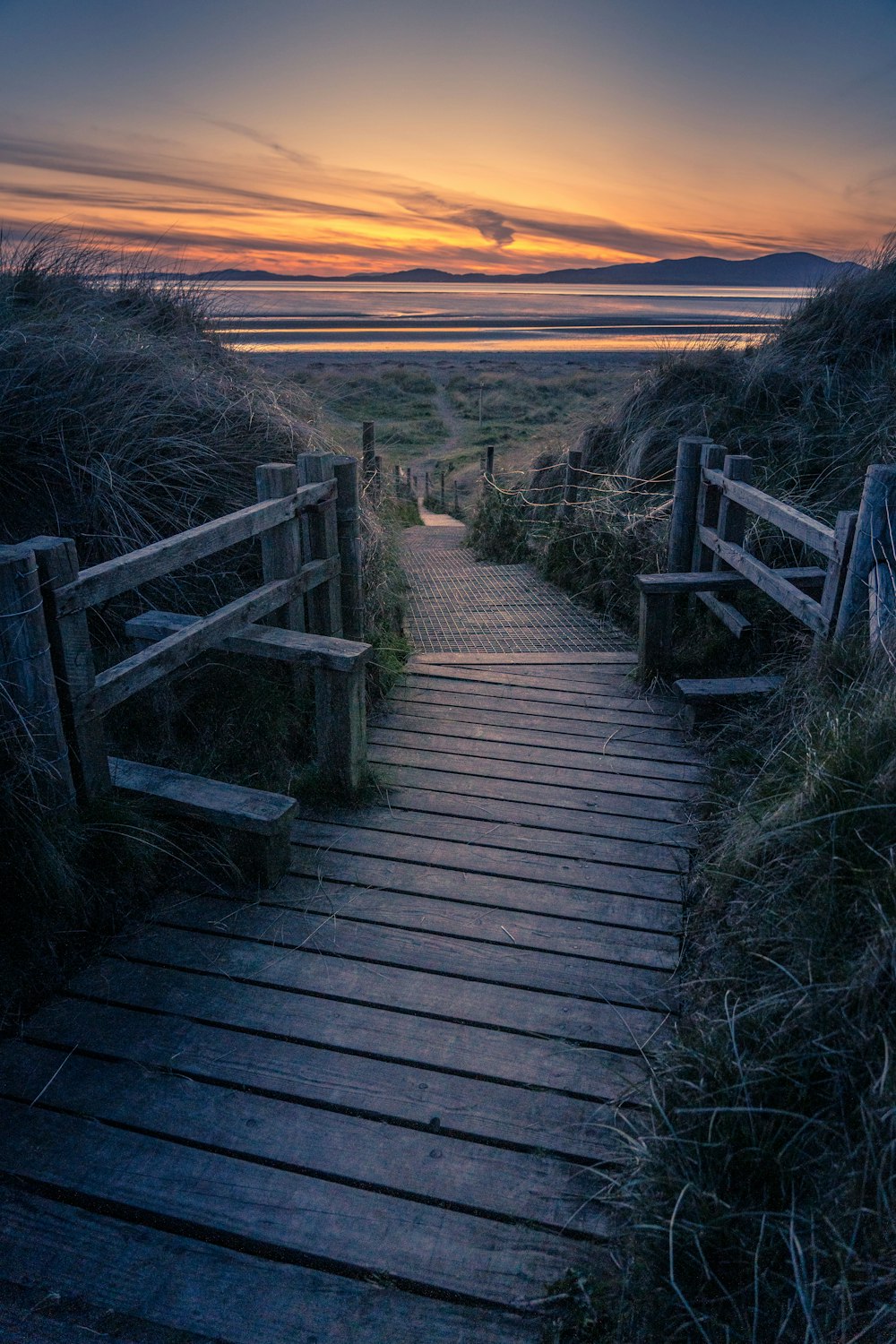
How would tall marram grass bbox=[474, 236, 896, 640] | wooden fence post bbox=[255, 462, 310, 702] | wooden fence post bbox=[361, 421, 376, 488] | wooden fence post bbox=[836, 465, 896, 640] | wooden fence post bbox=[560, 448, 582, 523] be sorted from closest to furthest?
wooden fence post bbox=[836, 465, 896, 640] → wooden fence post bbox=[255, 462, 310, 702] → tall marram grass bbox=[474, 236, 896, 640] → wooden fence post bbox=[361, 421, 376, 488] → wooden fence post bbox=[560, 448, 582, 523]

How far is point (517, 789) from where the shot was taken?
14.8 feet

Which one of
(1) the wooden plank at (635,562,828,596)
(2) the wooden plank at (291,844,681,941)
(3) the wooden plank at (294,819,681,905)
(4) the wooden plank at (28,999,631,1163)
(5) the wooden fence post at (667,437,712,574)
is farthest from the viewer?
(5) the wooden fence post at (667,437,712,574)

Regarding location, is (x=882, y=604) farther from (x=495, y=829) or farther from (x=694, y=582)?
(x=495, y=829)

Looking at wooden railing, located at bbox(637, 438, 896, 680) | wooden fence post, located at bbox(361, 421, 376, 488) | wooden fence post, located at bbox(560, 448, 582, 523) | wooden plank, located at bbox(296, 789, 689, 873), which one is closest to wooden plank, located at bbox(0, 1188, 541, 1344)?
wooden plank, located at bbox(296, 789, 689, 873)

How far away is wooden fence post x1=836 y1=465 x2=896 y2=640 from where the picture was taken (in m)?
3.86

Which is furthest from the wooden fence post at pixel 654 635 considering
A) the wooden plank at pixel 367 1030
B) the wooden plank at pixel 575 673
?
the wooden plank at pixel 367 1030

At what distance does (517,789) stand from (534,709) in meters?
1.12

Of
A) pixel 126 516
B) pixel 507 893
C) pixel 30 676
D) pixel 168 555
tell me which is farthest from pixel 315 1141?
pixel 126 516

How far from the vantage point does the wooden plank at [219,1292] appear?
193 centimetres

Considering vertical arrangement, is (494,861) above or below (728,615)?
below

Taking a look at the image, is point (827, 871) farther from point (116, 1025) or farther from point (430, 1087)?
point (116, 1025)

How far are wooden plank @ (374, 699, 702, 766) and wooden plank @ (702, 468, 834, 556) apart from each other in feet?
4.29

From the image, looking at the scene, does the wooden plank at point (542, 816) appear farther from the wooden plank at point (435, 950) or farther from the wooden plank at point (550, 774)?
the wooden plank at point (435, 950)

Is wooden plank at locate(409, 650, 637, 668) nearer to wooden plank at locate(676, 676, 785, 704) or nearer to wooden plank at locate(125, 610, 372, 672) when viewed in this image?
wooden plank at locate(676, 676, 785, 704)
